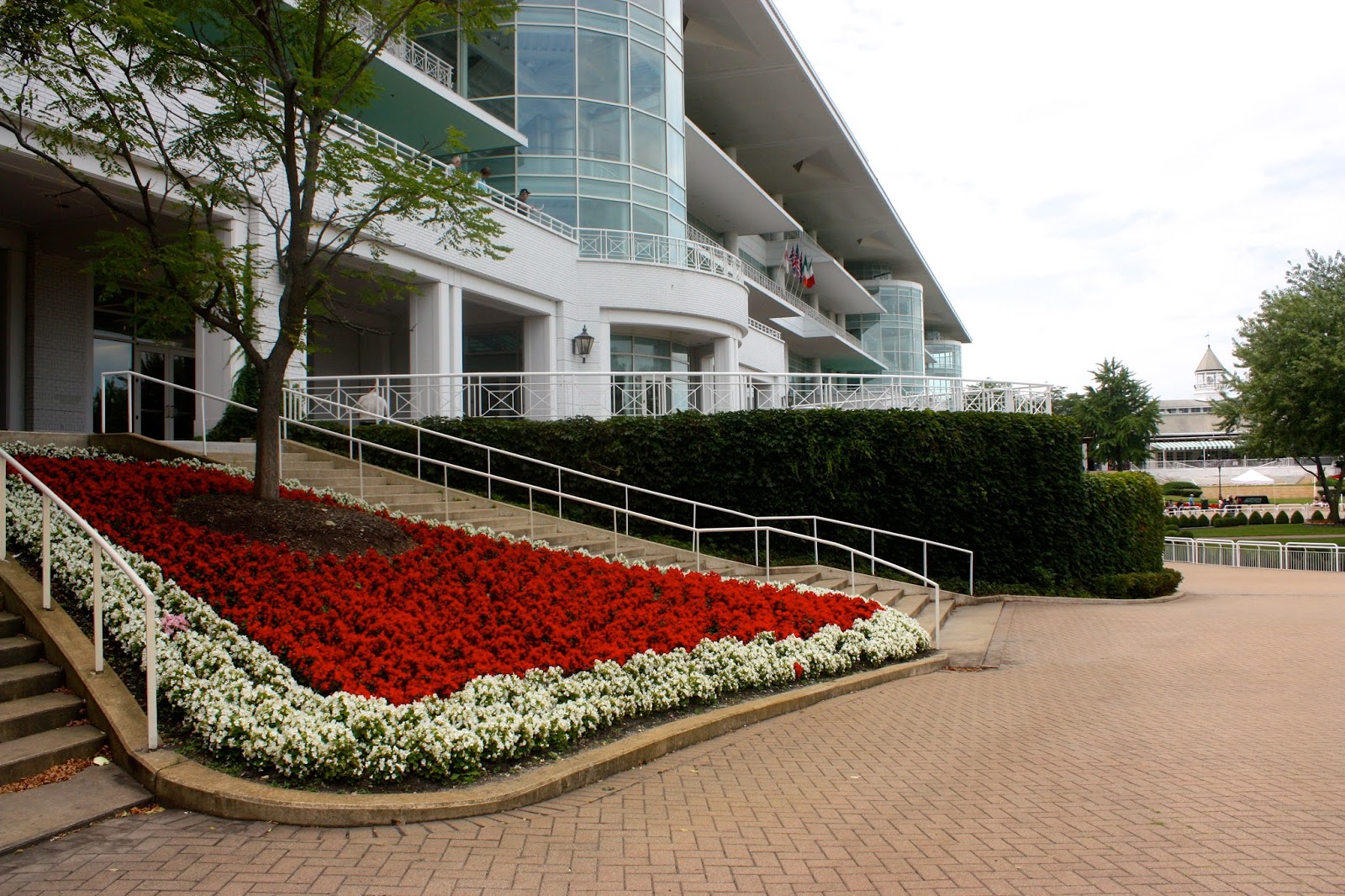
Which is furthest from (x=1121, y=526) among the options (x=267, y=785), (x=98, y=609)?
(x=98, y=609)

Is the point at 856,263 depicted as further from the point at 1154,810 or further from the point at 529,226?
the point at 1154,810

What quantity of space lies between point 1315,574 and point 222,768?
28.7 m

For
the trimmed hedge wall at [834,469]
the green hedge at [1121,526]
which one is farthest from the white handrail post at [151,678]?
the green hedge at [1121,526]

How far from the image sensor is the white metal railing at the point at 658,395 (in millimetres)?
17922

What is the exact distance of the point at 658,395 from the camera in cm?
1947

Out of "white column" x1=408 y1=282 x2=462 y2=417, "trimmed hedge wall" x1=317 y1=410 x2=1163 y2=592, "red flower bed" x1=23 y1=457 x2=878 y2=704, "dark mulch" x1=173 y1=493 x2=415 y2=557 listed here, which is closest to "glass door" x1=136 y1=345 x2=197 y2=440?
"white column" x1=408 y1=282 x2=462 y2=417

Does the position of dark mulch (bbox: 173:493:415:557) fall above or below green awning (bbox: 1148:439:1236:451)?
below

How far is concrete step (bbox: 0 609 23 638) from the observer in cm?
652

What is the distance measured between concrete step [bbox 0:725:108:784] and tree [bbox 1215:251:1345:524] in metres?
36.2

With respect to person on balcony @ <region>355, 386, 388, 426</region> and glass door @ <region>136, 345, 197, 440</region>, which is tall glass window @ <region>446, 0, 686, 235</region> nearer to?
person on balcony @ <region>355, 386, 388, 426</region>

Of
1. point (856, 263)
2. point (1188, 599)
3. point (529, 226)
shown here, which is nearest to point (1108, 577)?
point (1188, 599)

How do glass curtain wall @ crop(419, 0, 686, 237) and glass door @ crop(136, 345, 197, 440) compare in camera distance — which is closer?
glass door @ crop(136, 345, 197, 440)

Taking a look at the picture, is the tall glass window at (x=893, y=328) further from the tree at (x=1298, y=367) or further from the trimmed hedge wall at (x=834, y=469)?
the trimmed hedge wall at (x=834, y=469)

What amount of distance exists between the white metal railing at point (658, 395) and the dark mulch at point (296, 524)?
23.0 ft
